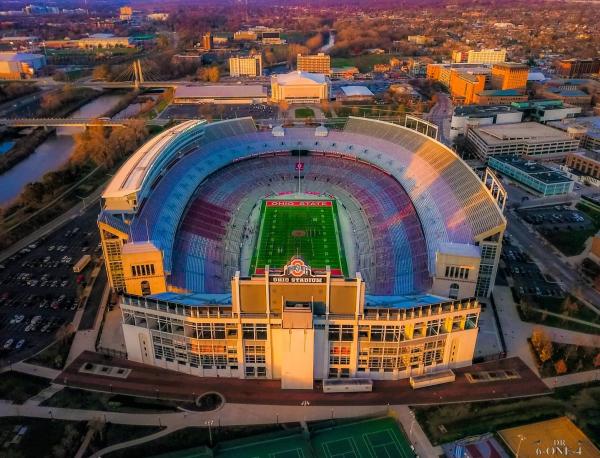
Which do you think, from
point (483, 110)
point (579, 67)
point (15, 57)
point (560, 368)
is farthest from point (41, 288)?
point (579, 67)

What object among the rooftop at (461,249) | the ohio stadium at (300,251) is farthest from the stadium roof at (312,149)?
the rooftop at (461,249)

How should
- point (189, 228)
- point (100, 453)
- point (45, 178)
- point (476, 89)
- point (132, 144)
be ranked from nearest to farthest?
point (100, 453) < point (189, 228) < point (45, 178) < point (132, 144) < point (476, 89)

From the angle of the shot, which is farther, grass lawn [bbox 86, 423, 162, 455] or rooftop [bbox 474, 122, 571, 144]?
rooftop [bbox 474, 122, 571, 144]

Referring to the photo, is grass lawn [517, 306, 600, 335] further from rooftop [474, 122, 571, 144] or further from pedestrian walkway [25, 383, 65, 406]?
rooftop [474, 122, 571, 144]

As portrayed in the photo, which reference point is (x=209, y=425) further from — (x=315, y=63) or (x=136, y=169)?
(x=315, y=63)

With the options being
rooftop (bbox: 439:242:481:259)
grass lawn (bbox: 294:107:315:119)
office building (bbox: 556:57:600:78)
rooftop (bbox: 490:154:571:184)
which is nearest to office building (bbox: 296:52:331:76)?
grass lawn (bbox: 294:107:315:119)

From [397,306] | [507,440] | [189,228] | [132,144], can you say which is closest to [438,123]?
[132,144]

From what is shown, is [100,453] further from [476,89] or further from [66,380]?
[476,89]
